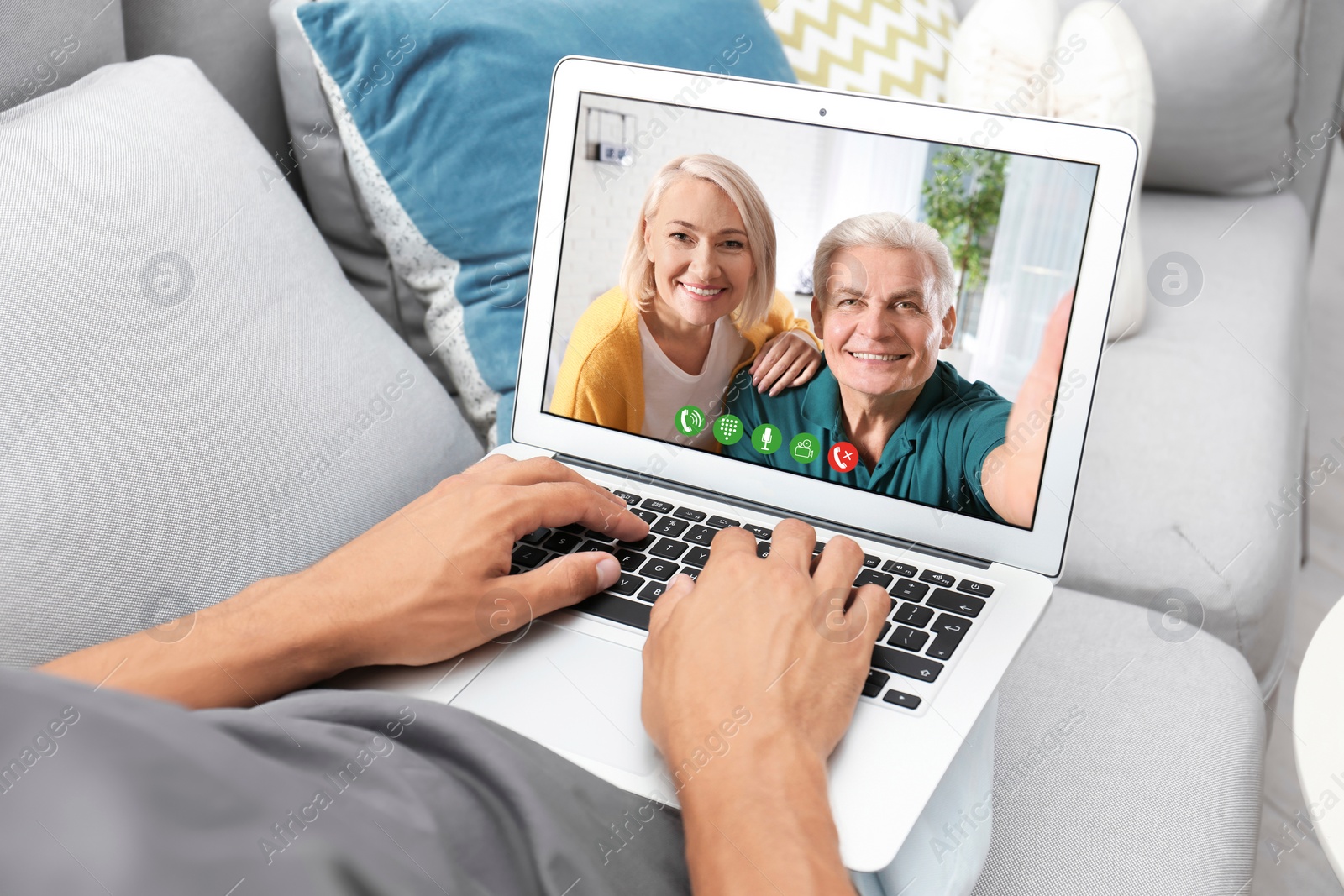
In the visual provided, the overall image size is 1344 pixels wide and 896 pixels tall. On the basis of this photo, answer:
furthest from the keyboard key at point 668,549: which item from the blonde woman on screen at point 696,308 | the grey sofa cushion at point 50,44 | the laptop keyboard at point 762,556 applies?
the grey sofa cushion at point 50,44

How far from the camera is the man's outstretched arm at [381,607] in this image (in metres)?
0.55

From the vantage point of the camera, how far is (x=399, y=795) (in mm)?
382

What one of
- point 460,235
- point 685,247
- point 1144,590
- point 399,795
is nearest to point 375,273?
point 460,235

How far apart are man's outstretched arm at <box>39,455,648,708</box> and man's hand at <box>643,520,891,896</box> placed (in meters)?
0.11

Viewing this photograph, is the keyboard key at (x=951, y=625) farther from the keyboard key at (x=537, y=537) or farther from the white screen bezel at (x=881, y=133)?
the keyboard key at (x=537, y=537)

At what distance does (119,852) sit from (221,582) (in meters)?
0.40

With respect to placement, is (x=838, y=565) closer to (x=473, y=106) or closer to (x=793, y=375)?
(x=793, y=375)

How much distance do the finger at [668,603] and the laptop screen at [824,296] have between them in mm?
186

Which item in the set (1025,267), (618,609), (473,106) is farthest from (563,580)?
(473,106)

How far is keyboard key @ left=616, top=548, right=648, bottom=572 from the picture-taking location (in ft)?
2.27

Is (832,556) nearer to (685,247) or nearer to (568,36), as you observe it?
(685,247)

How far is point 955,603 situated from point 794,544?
5.2 inches

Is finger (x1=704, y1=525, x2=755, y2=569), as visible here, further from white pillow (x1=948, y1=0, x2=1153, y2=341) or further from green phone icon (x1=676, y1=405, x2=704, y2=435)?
white pillow (x1=948, y1=0, x2=1153, y2=341)

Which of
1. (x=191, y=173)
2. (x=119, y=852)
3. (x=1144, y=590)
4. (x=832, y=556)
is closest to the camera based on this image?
(x=119, y=852)
